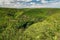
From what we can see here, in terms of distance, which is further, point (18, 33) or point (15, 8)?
point (15, 8)

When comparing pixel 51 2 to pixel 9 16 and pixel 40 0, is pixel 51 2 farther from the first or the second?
pixel 9 16

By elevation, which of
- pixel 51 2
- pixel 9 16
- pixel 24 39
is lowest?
pixel 24 39

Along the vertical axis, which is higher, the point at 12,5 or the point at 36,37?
the point at 12,5

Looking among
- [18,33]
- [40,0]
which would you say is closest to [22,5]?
[40,0]

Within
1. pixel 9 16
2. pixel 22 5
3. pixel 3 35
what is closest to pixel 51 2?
pixel 22 5

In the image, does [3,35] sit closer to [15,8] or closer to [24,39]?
[24,39]

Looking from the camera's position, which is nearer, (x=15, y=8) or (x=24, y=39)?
(x=24, y=39)
